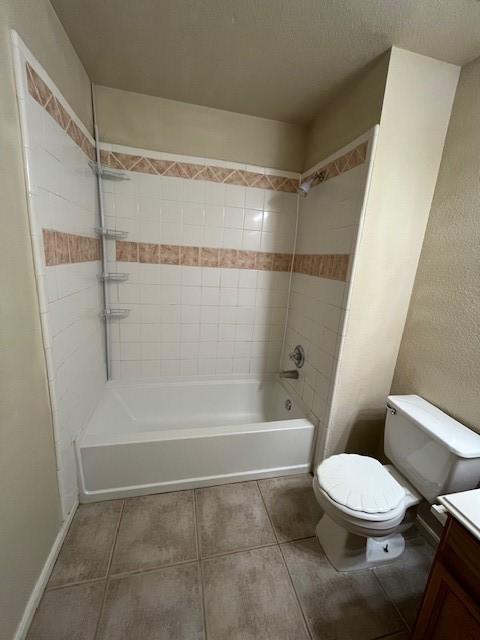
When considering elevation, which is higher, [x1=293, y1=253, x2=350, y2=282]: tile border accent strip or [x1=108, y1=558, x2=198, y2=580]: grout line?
[x1=293, y1=253, x2=350, y2=282]: tile border accent strip

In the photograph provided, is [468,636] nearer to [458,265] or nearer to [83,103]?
[458,265]

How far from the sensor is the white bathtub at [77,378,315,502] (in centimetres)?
144

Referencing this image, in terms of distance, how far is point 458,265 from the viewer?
123 centimetres

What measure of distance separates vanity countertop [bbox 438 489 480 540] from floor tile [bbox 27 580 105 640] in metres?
1.30

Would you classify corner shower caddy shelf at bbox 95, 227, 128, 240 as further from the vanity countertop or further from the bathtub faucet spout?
the vanity countertop

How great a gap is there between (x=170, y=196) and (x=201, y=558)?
6.94 feet

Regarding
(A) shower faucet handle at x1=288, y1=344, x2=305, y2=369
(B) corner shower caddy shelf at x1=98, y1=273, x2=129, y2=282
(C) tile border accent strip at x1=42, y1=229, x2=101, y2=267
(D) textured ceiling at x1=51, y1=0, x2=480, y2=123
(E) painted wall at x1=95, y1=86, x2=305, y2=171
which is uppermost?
(D) textured ceiling at x1=51, y1=0, x2=480, y2=123

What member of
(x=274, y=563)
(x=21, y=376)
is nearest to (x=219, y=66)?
(x=21, y=376)

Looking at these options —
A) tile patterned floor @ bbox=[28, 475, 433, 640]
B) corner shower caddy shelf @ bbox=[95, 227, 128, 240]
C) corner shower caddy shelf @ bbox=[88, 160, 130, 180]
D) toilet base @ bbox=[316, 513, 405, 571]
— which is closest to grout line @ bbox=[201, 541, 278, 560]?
tile patterned floor @ bbox=[28, 475, 433, 640]

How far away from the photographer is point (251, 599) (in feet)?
3.59

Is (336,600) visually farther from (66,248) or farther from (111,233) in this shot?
(111,233)

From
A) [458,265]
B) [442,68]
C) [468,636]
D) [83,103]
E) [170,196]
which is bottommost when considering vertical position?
[468,636]

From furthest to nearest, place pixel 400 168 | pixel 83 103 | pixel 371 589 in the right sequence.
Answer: pixel 83 103, pixel 400 168, pixel 371 589

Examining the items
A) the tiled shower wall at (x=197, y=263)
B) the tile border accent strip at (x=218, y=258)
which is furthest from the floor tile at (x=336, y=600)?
the tile border accent strip at (x=218, y=258)
